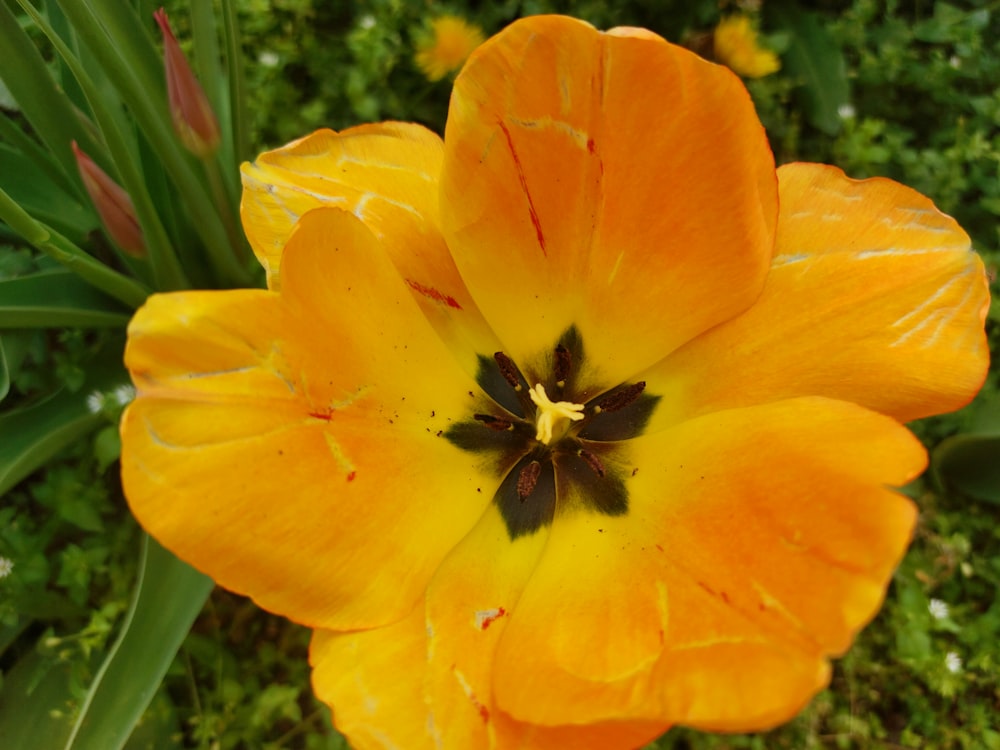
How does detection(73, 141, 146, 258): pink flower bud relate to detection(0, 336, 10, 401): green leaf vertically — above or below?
above

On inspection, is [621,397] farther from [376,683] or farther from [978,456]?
[978,456]

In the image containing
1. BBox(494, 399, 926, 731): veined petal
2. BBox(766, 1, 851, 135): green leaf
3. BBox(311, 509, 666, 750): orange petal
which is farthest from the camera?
BBox(766, 1, 851, 135): green leaf

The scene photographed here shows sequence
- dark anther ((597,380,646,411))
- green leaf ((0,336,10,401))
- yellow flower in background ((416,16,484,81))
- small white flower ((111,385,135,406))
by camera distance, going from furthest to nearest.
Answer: yellow flower in background ((416,16,484,81)), small white flower ((111,385,135,406)), green leaf ((0,336,10,401)), dark anther ((597,380,646,411))

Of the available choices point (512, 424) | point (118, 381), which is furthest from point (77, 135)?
point (512, 424)

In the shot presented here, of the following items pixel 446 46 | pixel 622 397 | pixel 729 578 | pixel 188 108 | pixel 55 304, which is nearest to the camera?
pixel 729 578

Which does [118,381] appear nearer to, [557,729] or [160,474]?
[160,474]

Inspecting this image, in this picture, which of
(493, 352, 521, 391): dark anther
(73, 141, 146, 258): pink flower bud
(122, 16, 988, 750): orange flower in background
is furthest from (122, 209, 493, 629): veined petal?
(73, 141, 146, 258): pink flower bud

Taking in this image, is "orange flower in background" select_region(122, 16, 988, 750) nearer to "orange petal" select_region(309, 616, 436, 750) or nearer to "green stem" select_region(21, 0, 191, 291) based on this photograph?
"orange petal" select_region(309, 616, 436, 750)

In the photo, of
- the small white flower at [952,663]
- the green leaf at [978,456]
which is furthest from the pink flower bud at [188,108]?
the small white flower at [952,663]

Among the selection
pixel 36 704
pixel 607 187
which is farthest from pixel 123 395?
pixel 607 187
